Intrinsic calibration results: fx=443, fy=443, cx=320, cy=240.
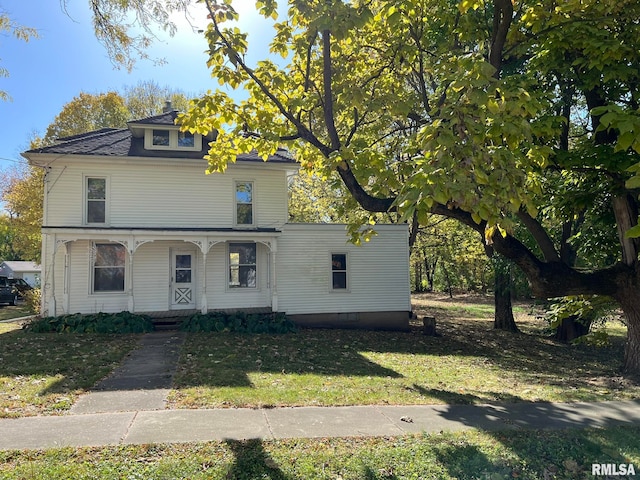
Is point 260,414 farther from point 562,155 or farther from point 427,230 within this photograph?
point 427,230

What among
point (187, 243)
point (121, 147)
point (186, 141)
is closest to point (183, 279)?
point (187, 243)

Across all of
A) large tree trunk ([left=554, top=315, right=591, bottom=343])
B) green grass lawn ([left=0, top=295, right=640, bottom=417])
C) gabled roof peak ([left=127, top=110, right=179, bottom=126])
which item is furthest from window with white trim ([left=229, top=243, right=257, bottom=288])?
large tree trunk ([left=554, top=315, right=591, bottom=343])

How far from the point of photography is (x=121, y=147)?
50.4 feet

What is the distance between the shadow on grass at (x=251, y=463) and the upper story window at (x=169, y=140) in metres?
12.9

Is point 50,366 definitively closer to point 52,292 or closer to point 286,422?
point 286,422

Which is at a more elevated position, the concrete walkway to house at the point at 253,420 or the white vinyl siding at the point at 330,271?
the white vinyl siding at the point at 330,271

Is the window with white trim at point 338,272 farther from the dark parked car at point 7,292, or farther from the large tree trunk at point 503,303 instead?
the dark parked car at point 7,292

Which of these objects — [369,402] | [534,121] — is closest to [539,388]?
[369,402]

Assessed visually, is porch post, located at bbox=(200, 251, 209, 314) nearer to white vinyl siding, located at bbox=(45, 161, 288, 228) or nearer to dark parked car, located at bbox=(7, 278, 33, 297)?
white vinyl siding, located at bbox=(45, 161, 288, 228)

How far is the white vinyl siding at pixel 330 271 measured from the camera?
629 inches

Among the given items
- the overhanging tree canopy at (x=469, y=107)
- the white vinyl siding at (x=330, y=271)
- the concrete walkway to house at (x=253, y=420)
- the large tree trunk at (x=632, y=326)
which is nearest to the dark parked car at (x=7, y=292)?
the white vinyl siding at (x=330, y=271)

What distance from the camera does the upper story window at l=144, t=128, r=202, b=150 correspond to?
15594mm
